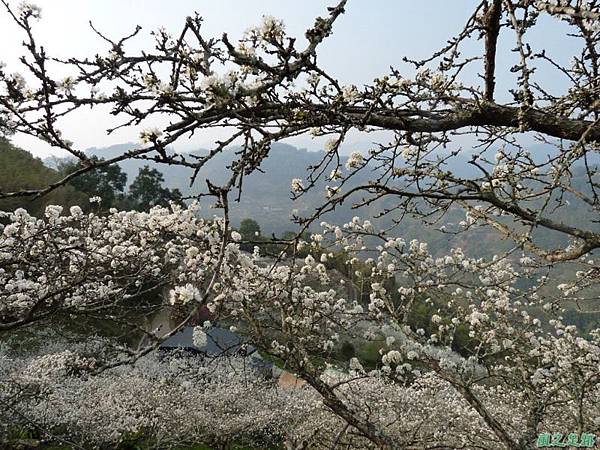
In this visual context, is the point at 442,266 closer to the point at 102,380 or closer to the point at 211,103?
the point at 211,103

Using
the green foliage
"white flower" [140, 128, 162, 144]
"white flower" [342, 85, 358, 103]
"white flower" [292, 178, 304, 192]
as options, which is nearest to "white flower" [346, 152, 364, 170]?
"white flower" [292, 178, 304, 192]

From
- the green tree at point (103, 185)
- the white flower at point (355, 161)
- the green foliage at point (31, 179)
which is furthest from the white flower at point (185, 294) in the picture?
the green tree at point (103, 185)

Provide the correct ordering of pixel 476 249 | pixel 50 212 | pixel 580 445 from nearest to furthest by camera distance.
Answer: pixel 580 445 < pixel 50 212 < pixel 476 249

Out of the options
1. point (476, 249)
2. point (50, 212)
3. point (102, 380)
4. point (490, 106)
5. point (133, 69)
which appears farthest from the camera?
point (476, 249)

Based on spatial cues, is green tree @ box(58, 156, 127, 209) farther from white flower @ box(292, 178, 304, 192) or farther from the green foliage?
white flower @ box(292, 178, 304, 192)

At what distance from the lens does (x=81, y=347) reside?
1689 centimetres

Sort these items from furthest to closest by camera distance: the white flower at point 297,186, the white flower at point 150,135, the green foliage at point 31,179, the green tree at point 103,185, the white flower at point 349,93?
the green tree at point 103,185, the green foliage at point 31,179, the white flower at point 297,186, the white flower at point 349,93, the white flower at point 150,135

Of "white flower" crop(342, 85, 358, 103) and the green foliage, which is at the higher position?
"white flower" crop(342, 85, 358, 103)

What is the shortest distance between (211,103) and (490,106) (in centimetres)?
165

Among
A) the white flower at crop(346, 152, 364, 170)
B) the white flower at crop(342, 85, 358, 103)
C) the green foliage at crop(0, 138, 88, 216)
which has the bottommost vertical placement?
the green foliage at crop(0, 138, 88, 216)

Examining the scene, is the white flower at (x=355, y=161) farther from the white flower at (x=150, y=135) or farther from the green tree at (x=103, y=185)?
the green tree at (x=103, y=185)

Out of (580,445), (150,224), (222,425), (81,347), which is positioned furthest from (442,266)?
(81,347)

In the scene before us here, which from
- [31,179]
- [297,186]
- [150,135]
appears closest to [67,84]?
[150,135]

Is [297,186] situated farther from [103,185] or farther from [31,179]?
[103,185]
